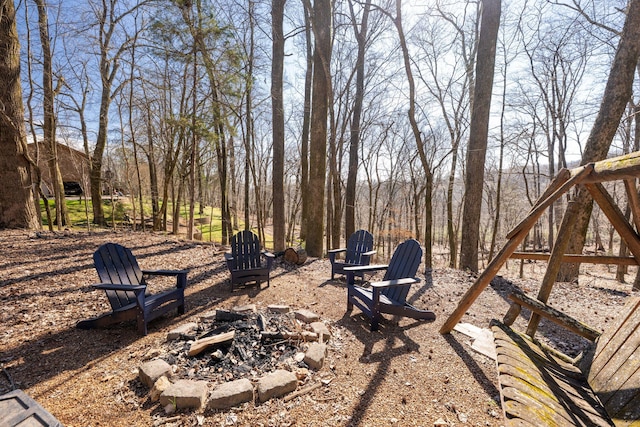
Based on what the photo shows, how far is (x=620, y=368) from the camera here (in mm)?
1507

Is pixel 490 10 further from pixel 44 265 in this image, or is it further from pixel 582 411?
pixel 44 265

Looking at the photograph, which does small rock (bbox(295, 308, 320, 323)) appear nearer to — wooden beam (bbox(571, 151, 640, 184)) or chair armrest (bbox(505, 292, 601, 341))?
chair armrest (bbox(505, 292, 601, 341))

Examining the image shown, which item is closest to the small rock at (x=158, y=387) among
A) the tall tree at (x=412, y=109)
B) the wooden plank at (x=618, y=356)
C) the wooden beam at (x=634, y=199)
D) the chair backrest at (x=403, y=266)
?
the chair backrest at (x=403, y=266)

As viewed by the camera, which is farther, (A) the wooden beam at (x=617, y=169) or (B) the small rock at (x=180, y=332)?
(B) the small rock at (x=180, y=332)

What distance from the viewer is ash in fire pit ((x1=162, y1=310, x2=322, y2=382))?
7.11ft

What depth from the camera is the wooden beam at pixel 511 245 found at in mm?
1912

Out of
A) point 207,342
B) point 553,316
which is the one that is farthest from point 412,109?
point 207,342

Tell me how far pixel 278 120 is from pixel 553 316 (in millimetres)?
6656

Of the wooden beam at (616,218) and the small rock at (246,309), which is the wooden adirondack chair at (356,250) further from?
the wooden beam at (616,218)

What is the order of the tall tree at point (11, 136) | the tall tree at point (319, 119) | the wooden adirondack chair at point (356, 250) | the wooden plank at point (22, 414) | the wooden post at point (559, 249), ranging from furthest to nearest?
the tall tree at point (11, 136) → the tall tree at point (319, 119) → the wooden adirondack chair at point (356, 250) → the wooden post at point (559, 249) → the wooden plank at point (22, 414)

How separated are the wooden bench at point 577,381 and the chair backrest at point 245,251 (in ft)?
11.0

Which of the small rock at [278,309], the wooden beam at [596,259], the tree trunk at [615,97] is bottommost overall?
the small rock at [278,309]

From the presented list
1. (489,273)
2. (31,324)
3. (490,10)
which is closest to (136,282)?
(31,324)

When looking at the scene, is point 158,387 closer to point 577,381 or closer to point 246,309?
point 246,309
